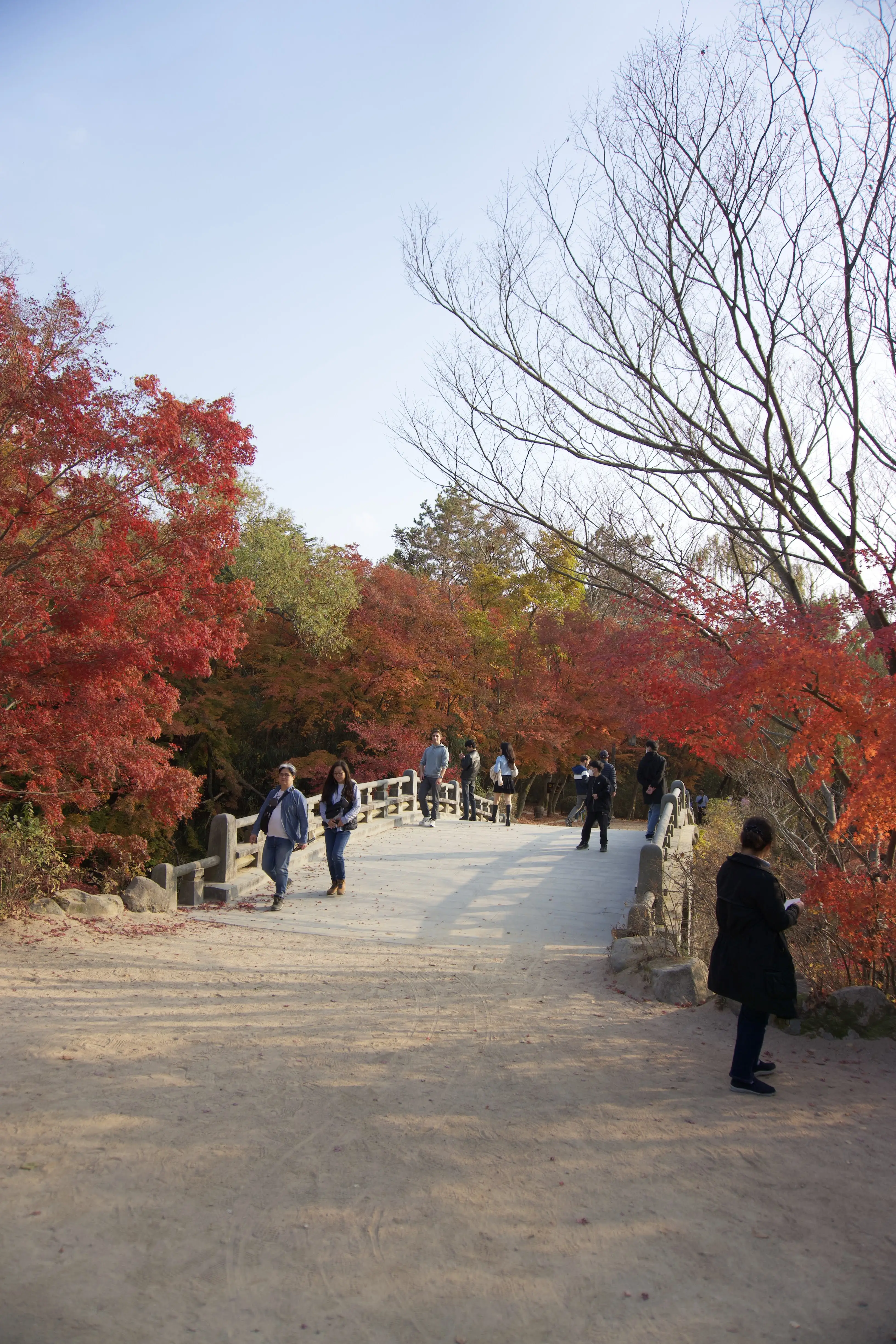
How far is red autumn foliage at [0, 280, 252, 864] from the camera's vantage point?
27.7ft

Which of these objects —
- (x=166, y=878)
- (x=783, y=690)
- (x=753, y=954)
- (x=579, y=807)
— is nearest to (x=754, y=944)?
(x=753, y=954)

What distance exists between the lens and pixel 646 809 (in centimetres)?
3578

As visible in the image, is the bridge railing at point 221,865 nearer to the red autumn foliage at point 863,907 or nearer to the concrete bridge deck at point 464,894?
the concrete bridge deck at point 464,894

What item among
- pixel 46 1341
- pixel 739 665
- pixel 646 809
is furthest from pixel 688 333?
pixel 646 809

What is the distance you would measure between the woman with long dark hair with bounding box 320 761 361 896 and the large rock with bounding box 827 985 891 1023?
511cm

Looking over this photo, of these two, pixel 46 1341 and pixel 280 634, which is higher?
pixel 280 634

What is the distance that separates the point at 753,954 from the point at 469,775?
44.5 ft

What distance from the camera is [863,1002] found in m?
5.60

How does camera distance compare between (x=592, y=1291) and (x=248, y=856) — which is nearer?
(x=592, y=1291)

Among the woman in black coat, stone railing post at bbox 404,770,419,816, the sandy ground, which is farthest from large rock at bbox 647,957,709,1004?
stone railing post at bbox 404,770,419,816

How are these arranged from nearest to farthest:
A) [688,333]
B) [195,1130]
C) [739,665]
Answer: [195,1130], [739,665], [688,333]

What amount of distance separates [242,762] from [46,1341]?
74.4 ft

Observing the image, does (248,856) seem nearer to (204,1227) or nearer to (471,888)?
(471,888)

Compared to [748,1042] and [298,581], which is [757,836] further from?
[298,581]
